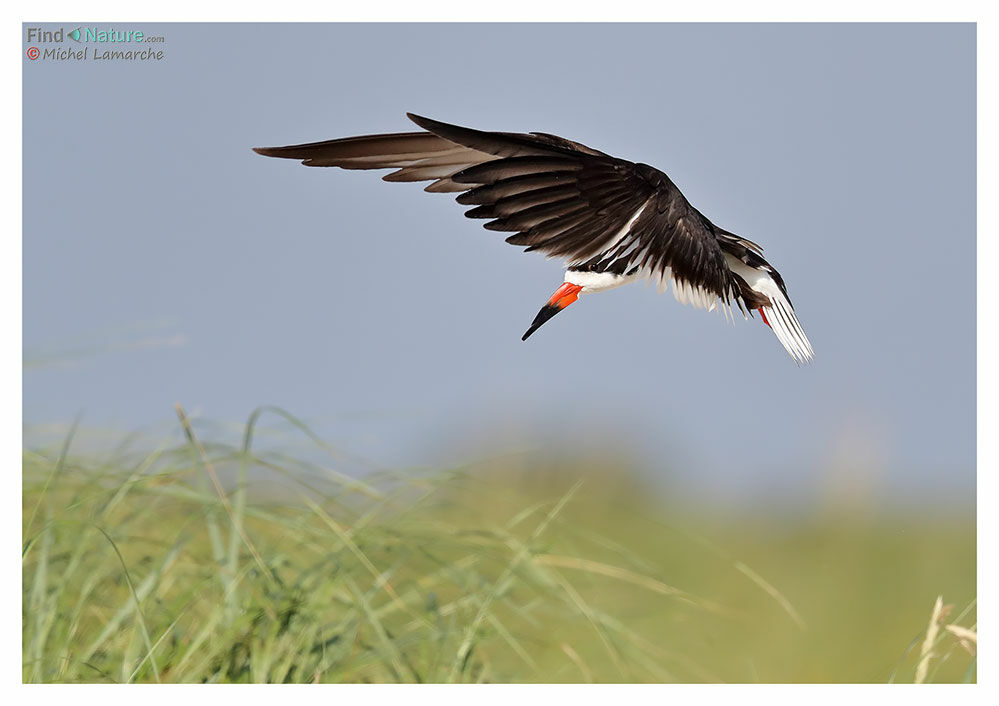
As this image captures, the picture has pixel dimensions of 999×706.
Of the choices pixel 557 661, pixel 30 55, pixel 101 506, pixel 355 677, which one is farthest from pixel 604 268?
pixel 30 55

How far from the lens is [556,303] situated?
9.29 ft

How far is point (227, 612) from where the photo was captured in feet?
7.62

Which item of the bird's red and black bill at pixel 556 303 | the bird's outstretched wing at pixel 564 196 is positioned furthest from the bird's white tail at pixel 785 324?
the bird's red and black bill at pixel 556 303

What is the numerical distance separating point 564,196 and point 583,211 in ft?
0.30

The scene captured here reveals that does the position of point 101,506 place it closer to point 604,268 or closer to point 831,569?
point 604,268

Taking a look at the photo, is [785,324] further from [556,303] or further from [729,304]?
[556,303]

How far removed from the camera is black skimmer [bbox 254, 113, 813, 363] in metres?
2.33

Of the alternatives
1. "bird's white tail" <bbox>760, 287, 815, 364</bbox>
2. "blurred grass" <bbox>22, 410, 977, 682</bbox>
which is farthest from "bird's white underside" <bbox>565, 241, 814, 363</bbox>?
"blurred grass" <bbox>22, 410, 977, 682</bbox>

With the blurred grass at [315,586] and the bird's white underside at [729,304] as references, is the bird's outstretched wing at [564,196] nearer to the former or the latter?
the bird's white underside at [729,304]

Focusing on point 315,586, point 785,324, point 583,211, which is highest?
point 583,211

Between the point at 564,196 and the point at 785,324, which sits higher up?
the point at 564,196

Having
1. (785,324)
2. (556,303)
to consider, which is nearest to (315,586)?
(556,303)

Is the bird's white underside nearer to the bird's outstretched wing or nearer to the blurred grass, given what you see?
the bird's outstretched wing

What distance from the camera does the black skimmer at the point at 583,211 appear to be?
7.64ft
